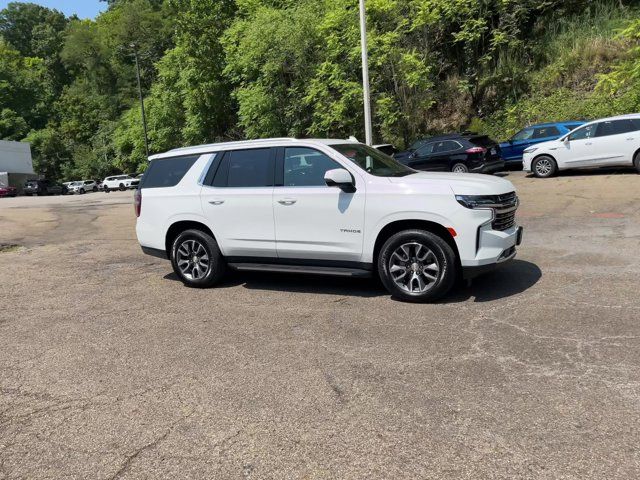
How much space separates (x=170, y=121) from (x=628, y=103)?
31.7m

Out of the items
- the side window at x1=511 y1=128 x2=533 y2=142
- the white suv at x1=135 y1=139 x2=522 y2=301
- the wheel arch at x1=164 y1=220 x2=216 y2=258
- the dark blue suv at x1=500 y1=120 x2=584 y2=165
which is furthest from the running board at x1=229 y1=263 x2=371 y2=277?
the side window at x1=511 y1=128 x2=533 y2=142

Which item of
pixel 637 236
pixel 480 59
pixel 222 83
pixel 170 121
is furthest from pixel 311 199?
pixel 170 121

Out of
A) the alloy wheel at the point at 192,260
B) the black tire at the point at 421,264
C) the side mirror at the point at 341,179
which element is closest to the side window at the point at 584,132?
the black tire at the point at 421,264

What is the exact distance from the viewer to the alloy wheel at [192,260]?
700 cm

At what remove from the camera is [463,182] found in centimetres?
557

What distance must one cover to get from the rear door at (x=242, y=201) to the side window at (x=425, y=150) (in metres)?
11.9

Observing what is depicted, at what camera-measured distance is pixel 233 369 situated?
4289 millimetres

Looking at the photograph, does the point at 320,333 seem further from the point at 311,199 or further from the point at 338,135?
the point at 338,135

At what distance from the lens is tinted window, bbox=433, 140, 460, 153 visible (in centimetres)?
1703

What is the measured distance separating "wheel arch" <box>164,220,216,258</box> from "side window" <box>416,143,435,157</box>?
39.4 feet

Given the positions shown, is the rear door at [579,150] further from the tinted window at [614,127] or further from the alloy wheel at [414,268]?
the alloy wheel at [414,268]

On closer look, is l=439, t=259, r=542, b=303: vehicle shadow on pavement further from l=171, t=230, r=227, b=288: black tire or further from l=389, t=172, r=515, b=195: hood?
l=171, t=230, r=227, b=288: black tire

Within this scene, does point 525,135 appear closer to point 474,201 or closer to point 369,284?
point 369,284

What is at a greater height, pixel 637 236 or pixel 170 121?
pixel 170 121
